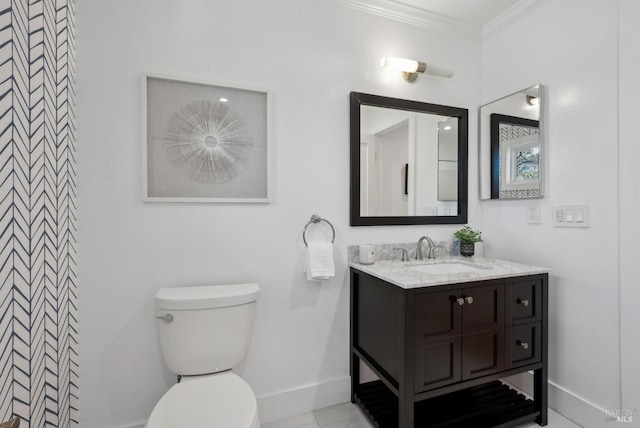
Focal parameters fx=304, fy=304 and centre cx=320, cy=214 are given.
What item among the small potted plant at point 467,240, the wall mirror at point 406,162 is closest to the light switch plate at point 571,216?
the small potted plant at point 467,240

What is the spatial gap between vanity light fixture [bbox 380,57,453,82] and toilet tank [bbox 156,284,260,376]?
5.11 feet

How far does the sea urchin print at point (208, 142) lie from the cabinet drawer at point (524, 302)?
60.6 inches

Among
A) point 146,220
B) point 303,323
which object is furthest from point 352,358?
point 146,220

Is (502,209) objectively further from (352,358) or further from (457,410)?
(352,358)

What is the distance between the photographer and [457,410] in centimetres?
167

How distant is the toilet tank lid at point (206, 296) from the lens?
4.35 ft

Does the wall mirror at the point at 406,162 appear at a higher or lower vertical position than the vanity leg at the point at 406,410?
higher

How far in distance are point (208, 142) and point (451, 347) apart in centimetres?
156

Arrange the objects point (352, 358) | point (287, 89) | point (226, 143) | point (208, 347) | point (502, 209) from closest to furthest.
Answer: point (208, 347)
point (226, 143)
point (287, 89)
point (352, 358)
point (502, 209)

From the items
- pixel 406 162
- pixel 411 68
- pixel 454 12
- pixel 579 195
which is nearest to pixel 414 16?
pixel 454 12

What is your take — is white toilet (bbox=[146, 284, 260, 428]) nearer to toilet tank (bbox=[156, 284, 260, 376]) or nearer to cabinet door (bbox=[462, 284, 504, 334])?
toilet tank (bbox=[156, 284, 260, 376])

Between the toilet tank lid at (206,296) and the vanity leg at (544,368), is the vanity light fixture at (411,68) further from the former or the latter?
the toilet tank lid at (206,296)

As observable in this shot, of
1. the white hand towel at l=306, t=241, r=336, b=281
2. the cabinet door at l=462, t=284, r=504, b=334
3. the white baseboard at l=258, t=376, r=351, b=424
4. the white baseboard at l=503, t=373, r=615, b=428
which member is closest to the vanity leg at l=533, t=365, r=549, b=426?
the white baseboard at l=503, t=373, r=615, b=428

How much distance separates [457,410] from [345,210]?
4.15 ft
